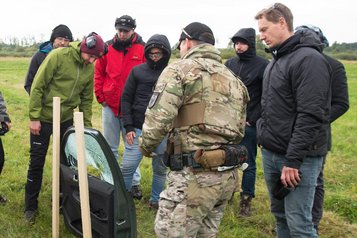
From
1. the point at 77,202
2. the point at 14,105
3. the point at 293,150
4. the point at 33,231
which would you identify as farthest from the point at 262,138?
the point at 14,105

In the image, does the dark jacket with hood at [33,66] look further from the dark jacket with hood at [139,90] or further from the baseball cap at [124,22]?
the dark jacket with hood at [139,90]

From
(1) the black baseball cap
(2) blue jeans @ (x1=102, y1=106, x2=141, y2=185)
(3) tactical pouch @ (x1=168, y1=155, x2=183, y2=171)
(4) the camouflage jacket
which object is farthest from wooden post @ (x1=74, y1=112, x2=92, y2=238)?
(2) blue jeans @ (x1=102, y1=106, x2=141, y2=185)

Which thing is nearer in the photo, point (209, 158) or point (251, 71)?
point (209, 158)

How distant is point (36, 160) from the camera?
4230mm

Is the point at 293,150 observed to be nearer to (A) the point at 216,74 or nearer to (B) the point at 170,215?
(A) the point at 216,74

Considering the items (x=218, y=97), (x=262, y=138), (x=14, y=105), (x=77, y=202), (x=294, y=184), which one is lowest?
(x=14, y=105)

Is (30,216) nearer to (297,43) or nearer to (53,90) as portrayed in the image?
(53,90)

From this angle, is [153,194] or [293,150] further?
[153,194]

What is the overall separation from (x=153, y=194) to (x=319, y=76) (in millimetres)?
2703

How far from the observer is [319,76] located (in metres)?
2.74

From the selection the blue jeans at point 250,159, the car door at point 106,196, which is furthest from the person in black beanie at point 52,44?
→ the blue jeans at point 250,159

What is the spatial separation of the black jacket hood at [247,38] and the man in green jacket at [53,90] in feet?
4.89

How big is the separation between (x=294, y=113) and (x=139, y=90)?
2.02 metres

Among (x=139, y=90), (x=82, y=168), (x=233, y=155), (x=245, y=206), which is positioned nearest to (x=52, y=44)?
(x=139, y=90)
